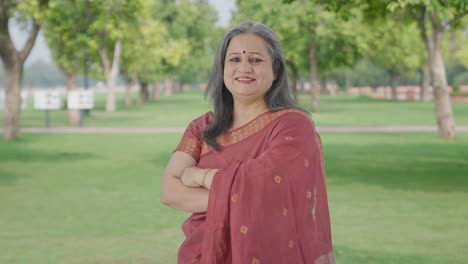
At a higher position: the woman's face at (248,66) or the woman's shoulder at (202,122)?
the woman's face at (248,66)

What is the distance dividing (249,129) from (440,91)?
62.3 ft

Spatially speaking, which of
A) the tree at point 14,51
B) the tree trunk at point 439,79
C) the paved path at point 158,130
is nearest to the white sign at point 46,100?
the paved path at point 158,130

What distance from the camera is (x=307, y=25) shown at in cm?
3994

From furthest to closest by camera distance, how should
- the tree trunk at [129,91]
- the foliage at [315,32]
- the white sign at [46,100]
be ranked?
the tree trunk at [129,91] → the foliage at [315,32] → the white sign at [46,100]

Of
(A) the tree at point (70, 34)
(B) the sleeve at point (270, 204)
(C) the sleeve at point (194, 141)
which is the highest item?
(A) the tree at point (70, 34)

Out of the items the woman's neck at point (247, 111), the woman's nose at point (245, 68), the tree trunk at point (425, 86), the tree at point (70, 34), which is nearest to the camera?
the woman's nose at point (245, 68)

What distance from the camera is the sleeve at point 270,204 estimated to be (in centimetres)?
302

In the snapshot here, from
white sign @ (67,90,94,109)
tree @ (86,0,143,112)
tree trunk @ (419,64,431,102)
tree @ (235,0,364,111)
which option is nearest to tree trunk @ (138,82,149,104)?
tree @ (86,0,143,112)

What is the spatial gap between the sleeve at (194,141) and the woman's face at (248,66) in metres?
0.28

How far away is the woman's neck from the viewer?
3283 mm

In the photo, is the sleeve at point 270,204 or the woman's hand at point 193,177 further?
the woman's hand at point 193,177

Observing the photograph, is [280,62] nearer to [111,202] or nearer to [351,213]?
[351,213]

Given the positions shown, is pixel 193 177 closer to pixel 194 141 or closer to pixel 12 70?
pixel 194 141

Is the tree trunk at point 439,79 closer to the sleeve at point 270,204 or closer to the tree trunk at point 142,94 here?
the sleeve at point 270,204
